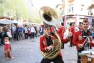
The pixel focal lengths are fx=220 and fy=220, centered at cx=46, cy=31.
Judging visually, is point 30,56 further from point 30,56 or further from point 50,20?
point 50,20

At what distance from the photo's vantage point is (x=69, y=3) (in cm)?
4709

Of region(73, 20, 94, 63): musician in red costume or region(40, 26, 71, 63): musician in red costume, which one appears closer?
region(40, 26, 71, 63): musician in red costume

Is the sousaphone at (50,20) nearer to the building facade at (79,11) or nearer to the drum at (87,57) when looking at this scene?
the drum at (87,57)

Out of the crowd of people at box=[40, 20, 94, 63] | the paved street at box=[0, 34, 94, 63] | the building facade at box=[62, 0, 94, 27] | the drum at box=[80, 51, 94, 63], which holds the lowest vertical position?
the paved street at box=[0, 34, 94, 63]

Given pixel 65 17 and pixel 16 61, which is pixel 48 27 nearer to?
pixel 16 61

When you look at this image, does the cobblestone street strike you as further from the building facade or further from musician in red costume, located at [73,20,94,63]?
the building facade

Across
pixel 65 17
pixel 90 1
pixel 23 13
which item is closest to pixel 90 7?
pixel 90 1

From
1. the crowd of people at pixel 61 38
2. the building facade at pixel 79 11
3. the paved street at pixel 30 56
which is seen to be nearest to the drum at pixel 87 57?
the crowd of people at pixel 61 38

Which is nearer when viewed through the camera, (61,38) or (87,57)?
(87,57)

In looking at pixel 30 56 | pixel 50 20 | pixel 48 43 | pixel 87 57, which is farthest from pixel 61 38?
pixel 30 56

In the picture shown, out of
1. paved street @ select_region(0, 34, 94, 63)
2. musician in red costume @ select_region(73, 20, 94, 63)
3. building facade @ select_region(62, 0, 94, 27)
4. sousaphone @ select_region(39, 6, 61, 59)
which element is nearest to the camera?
sousaphone @ select_region(39, 6, 61, 59)

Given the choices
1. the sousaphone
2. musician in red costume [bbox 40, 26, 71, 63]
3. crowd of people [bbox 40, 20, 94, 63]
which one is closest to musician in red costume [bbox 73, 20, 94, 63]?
crowd of people [bbox 40, 20, 94, 63]

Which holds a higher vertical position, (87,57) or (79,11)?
(79,11)

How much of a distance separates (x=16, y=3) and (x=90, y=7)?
14809 millimetres
